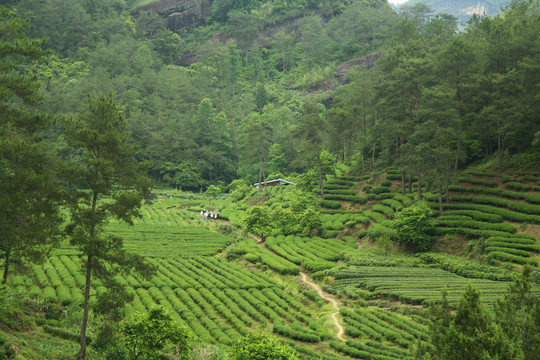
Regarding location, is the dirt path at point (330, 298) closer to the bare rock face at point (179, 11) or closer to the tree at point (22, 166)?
the tree at point (22, 166)

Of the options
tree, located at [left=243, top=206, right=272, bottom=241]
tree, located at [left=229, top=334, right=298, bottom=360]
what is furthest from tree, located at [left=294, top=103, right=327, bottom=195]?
tree, located at [left=229, top=334, right=298, bottom=360]

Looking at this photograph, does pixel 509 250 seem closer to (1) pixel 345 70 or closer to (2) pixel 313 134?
(2) pixel 313 134

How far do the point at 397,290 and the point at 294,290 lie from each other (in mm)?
8853

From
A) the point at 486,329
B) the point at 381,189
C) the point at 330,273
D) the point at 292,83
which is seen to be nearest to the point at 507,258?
the point at 330,273

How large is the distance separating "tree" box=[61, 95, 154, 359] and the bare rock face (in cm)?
15239

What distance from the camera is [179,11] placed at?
166125 mm

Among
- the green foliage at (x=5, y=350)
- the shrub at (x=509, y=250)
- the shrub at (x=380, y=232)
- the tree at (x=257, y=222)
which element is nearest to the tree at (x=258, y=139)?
the tree at (x=257, y=222)

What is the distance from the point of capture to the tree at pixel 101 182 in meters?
23.0

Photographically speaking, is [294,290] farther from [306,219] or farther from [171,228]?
[171,228]

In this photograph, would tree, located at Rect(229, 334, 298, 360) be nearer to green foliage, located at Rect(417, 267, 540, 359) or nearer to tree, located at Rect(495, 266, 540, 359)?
green foliage, located at Rect(417, 267, 540, 359)

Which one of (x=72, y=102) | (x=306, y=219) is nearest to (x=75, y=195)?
(x=306, y=219)

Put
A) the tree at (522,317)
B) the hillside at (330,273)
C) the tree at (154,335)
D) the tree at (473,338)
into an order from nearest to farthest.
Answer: the tree at (473,338), the tree at (522,317), the tree at (154,335), the hillside at (330,273)

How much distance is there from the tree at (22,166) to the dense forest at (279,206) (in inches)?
4.3

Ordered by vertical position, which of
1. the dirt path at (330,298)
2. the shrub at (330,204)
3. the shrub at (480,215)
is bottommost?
the dirt path at (330,298)
